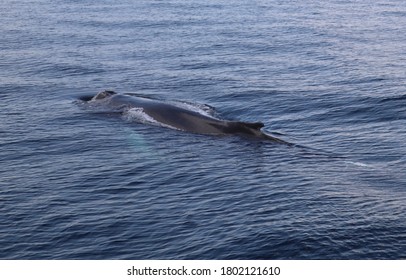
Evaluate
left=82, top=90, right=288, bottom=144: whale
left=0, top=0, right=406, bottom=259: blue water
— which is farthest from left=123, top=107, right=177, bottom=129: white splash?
left=0, top=0, right=406, bottom=259: blue water

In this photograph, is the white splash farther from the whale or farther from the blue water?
the blue water

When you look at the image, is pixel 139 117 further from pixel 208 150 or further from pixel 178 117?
pixel 208 150

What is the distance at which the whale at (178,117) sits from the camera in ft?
108

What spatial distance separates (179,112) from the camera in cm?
3572

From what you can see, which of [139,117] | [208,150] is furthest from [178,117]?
[208,150]

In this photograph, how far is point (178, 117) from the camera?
35.3 meters

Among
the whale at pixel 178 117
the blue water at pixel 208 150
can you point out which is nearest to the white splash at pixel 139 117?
the whale at pixel 178 117

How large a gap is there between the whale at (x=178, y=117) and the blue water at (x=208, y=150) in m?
0.72

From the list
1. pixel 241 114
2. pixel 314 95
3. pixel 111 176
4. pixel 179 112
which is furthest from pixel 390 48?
pixel 111 176

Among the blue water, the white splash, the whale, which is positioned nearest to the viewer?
the blue water

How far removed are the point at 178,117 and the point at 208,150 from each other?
13.8 feet

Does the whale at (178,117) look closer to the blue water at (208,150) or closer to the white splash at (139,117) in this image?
the white splash at (139,117)

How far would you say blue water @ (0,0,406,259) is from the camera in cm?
2330

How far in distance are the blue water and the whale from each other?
0.72 metres
